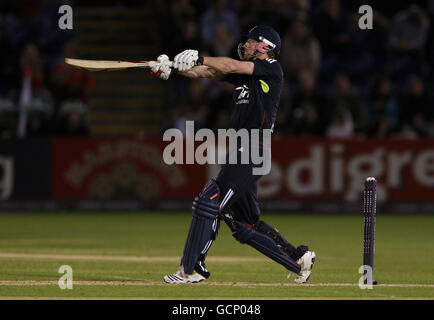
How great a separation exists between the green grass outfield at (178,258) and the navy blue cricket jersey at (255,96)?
5.24 feet

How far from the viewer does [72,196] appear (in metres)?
21.5

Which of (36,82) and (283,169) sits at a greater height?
(36,82)

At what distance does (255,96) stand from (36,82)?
1281 cm

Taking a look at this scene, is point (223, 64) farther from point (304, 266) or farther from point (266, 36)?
point (304, 266)

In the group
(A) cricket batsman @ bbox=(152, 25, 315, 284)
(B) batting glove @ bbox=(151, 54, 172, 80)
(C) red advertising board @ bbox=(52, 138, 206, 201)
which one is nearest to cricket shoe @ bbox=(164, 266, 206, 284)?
(A) cricket batsman @ bbox=(152, 25, 315, 284)

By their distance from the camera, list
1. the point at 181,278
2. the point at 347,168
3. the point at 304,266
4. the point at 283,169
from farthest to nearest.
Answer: the point at 283,169 → the point at 347,168 → the point at 304,266 → the point at 181,278

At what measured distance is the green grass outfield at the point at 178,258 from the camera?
1003 centimetres

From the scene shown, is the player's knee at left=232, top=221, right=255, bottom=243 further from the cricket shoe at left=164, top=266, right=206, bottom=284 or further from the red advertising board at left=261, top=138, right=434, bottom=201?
the red advertising board at left=261, top=138, right=434, bottom=201

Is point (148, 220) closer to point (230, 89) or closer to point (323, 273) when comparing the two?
point (230, 89)

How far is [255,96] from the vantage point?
1045 centimetres

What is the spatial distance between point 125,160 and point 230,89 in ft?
8.99

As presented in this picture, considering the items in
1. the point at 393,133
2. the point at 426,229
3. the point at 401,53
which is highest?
the point at 401,53

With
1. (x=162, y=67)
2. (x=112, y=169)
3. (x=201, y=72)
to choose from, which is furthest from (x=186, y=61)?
(x=112, y=169)

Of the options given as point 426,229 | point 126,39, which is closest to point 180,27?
point 126,39
